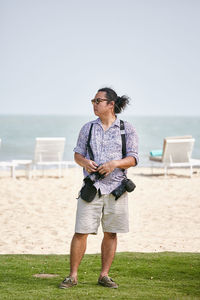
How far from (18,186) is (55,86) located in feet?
265

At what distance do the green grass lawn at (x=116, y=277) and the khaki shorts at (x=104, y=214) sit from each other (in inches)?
15.4

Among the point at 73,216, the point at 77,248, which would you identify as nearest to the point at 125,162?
the point at 77,248

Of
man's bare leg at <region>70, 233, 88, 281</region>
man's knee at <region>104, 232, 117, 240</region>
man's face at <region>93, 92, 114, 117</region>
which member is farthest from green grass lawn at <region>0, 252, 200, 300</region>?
man's face at <region>93, 92, 114, 117</region>

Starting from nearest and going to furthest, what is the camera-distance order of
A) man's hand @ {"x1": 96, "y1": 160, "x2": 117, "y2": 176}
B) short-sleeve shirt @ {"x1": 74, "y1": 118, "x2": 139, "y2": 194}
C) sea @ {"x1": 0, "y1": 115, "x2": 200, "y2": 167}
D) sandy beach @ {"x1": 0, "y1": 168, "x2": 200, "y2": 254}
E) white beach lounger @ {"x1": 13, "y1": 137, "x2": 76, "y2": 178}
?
man's hand @ {"x1": 96, "y1": 160, "x2": 117, "y2": 176}, short-sleeve shirt @ {"x1": 74, "y1": 118, "x2": 139, "y2": 194}, sandy beach @ {"x1": 0, "y1": 168, "x2": 200, "y2": 254}, white beach lounger @ {"x1": 13, "y1": 137, "x2": 76, "y2": 178}, sea @ {"x1": 0, "y1": 115, "x2": 200, "y2": 167}

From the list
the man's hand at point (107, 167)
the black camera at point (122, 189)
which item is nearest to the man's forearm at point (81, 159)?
the man's hand at point (107, 167)

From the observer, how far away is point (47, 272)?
5.18 meters

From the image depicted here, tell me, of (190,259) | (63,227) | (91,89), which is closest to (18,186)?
(63,227)

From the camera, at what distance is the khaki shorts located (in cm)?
433

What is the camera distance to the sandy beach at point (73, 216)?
7473 mm

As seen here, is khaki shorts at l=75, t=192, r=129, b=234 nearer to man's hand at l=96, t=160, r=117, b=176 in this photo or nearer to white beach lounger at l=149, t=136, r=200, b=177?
man's hand at l=96, t=160, r=117, b=176

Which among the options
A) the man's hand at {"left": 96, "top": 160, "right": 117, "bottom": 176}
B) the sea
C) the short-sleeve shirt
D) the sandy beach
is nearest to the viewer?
the man's hand at {"left": 96, "top": 160, "right": 117, "bottom": 176}

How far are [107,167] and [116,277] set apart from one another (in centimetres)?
111

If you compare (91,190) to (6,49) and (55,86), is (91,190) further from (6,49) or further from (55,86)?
(55,86)

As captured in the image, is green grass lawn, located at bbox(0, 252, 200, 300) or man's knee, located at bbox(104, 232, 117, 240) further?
man's knee, located at bbox(104, 232, 117, 240)
